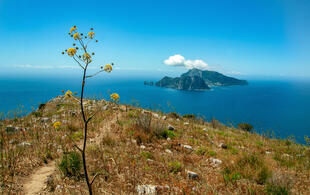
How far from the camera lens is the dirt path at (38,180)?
292 centimetres

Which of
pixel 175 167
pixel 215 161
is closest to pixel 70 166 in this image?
pixel 175 167

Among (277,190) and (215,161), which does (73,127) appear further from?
(277,190)

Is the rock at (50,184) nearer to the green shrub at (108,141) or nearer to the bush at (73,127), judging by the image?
the green shrub at (108,141)

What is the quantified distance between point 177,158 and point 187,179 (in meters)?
1.12

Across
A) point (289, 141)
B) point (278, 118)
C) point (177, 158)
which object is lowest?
point (278, 118)

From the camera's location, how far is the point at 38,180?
10.6 ft

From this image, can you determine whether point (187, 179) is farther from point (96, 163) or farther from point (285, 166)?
point (285, 166)

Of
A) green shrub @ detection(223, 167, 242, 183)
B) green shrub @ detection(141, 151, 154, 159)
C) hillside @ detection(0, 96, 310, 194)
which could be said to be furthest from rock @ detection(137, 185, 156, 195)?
green shrub @ detection(223, 167, 242, 183)

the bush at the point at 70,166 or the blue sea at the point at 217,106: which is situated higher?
the bush at the point at 70,166

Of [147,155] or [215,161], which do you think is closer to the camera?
[147,155]

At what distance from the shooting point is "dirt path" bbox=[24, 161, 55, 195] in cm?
292

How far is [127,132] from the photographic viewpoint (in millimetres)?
6191

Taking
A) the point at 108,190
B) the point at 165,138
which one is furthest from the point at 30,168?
the point at 165,138

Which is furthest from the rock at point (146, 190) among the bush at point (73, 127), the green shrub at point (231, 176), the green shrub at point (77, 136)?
the bush at point (73, 127)
